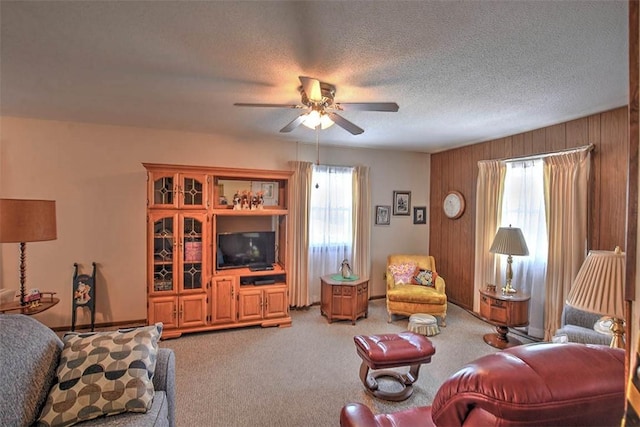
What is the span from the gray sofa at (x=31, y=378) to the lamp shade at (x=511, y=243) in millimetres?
3608

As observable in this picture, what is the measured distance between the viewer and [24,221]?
2422 millimetres

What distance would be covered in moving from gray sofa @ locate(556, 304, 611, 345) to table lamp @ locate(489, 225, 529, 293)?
67 cm

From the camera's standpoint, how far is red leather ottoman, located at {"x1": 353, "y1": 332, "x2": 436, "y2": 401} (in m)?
2.28

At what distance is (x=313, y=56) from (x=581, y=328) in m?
3.30

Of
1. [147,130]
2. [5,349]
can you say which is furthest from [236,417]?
[147,130]

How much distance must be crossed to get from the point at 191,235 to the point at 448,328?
3.52m

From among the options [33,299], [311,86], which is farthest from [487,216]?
[33,299]

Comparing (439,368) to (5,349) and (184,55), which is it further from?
(184,55)

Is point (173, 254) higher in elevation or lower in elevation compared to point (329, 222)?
lower

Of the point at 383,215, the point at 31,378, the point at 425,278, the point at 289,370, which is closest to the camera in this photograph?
the point at 31,378

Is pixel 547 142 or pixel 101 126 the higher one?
pixel 101 126

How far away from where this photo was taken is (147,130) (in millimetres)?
3771

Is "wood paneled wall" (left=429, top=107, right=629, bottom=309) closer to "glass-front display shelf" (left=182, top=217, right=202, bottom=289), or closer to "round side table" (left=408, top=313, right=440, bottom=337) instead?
"round side table" (left=408, top=313, right=440, bottom=337)

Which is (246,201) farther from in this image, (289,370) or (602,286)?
(602,286)
